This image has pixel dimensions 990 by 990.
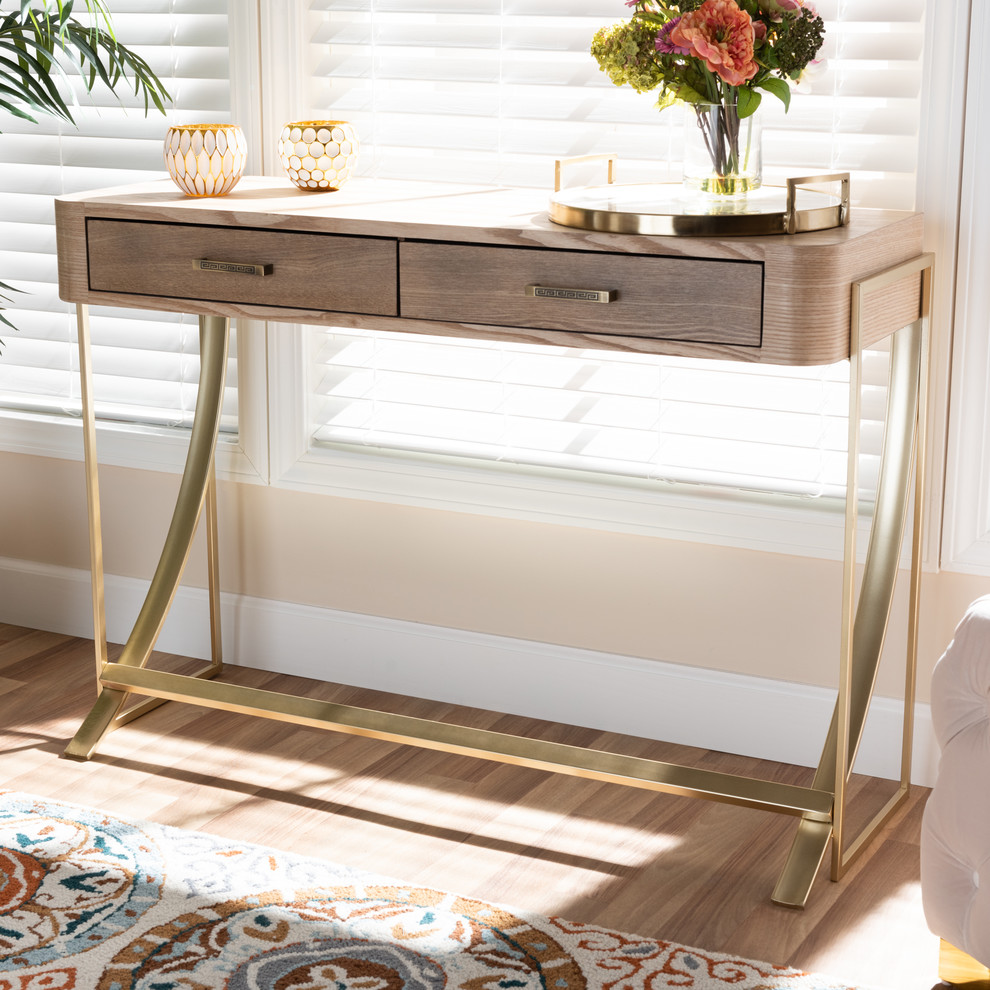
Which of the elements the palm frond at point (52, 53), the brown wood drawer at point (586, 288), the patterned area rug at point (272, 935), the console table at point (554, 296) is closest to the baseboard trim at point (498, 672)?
the console table at point (554, 296)

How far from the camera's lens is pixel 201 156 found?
226cm

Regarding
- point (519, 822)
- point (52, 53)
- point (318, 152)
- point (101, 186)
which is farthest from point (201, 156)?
point (519, 822)

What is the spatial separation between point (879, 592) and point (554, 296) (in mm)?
701

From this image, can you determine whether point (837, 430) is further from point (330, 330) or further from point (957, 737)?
point (330, 330)

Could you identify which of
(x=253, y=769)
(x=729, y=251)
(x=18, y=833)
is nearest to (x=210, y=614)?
(x=253, y=769)

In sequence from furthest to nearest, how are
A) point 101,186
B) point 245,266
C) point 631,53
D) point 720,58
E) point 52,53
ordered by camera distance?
point 101,186, point 52,53, point 245,266, point 631,53, point 720,58

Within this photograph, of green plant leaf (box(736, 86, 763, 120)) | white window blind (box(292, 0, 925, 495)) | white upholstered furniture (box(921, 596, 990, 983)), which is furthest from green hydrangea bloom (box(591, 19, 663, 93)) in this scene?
white upholstered furniture (box(921, 596, 990, 983))

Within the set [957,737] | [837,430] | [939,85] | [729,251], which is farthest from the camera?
[837,430]

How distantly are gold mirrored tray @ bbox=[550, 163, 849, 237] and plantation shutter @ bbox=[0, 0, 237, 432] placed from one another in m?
1.03

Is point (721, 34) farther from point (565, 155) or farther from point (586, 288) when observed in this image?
point (565, 155)

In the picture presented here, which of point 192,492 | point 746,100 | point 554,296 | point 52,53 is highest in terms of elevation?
point 52,53

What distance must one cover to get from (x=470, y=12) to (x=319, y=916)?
5.01ft

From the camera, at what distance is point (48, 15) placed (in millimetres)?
2506

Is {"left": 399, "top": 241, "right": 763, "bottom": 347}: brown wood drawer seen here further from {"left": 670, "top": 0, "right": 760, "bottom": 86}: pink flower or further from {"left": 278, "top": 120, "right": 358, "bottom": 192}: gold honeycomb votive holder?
{"left": 278, "top": 120, "right": 358, "bottom": 192}: gold honeycomb votive holder
